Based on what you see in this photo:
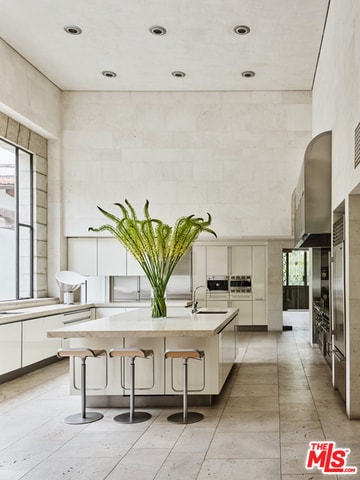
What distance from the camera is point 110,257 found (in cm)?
1070

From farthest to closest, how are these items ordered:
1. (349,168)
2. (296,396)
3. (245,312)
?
1. (245,312)
2. (296,396)
3. (349,168)

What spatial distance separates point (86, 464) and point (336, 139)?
13.1 ft

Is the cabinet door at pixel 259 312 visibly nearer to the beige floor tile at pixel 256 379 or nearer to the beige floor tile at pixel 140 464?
the beige floor tile at pixel 256 379

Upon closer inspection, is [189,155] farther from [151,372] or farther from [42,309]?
[151,372]

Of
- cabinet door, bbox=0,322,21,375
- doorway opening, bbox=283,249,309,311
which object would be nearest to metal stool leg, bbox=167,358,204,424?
cabinet door, bbox=0,322,21,375

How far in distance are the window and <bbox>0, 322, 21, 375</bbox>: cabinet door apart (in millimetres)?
1888

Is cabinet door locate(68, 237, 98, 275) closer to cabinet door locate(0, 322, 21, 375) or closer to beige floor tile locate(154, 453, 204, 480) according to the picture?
cabinet door locate(0, 322, 21, 375)

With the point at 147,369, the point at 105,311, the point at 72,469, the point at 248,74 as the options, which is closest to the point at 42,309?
the point at 105,311

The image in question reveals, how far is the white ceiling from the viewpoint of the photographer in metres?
7.39

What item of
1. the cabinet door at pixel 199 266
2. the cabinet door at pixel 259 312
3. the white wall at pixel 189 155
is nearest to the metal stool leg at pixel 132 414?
the white wall at pixel 189 155

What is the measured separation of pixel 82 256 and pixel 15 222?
1720 mm

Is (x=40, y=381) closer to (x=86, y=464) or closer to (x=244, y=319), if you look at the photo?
(x=86, y=464)

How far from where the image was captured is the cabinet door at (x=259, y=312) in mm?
12617

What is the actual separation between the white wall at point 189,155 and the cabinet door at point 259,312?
2609 mm
